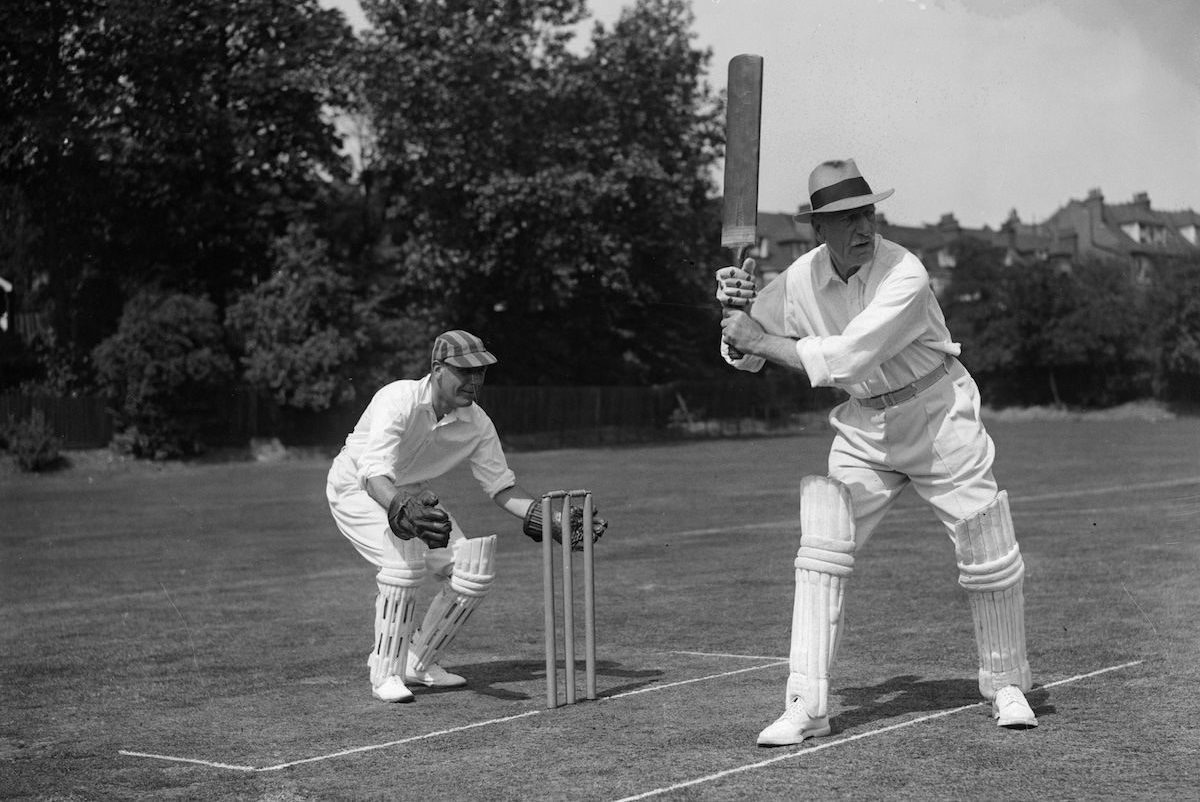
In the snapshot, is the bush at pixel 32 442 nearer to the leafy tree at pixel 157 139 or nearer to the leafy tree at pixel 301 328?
the leafy tree at pixel 157 139

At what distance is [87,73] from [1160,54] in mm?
34342

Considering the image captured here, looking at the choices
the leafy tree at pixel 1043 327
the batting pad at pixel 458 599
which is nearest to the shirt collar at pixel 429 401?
the batting pad at pixel 458 599

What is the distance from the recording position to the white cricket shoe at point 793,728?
5320 millimetres

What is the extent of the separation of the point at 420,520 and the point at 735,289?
75.2 inches

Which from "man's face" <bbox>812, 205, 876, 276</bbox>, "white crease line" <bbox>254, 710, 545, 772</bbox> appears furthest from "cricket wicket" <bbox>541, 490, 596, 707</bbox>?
"man's face" <bbox>812, 205, 876, 276</bbox>

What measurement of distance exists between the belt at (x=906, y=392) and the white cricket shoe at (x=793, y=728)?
1.21 m

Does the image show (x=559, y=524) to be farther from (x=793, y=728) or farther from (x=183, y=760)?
(x=183, y=760)

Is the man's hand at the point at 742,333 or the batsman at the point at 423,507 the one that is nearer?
the man's hand at the point at 742,333

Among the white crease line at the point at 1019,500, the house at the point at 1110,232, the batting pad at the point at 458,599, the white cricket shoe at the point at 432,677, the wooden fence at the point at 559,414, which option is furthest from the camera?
the house at the point at 1110,232

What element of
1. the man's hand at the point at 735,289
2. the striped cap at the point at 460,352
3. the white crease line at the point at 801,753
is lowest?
the white crease line at the point at 801,753

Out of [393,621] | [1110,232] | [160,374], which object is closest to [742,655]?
[393,621]

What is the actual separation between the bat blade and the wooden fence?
31.6 meters

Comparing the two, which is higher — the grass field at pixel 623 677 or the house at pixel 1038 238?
the house at pixel 1038 238

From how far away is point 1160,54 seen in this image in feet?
27.9
